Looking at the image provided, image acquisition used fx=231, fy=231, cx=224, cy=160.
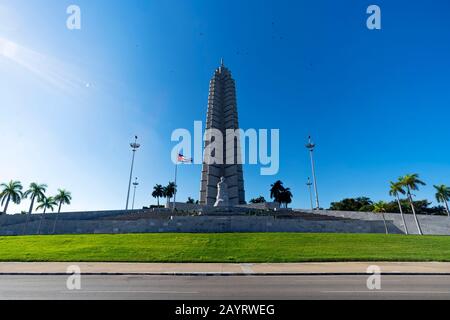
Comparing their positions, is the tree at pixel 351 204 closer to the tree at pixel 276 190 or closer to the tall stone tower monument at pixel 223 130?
the tree at pixel 276 190

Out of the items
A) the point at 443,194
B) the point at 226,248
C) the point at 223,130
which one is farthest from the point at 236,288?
the point at 223,130

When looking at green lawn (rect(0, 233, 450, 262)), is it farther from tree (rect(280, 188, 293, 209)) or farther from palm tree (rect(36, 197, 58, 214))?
tree (rect(280, 188, 293, 209))

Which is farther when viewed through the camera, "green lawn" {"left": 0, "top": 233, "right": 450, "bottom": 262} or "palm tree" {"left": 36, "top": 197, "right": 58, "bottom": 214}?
"palm tree" {"left": 36, "top": 197, "right": 58, "bottom": 214}

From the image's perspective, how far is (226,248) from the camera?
776 inches

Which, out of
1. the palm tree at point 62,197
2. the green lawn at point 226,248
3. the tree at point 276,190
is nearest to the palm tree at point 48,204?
the palm tree at point 62,197

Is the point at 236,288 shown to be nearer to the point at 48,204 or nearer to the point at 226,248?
the point at 226,248

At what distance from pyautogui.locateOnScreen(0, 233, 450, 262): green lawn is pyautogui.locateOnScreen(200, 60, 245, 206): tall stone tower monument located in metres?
42.5

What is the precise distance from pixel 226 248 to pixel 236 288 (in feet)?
37.5

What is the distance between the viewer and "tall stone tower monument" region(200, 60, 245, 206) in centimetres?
6838

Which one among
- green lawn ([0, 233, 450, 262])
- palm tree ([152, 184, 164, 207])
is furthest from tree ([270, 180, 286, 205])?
green lawn ([0, 233, 450, 262])

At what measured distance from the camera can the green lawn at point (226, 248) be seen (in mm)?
16609

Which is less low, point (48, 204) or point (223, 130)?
point (223, 130)

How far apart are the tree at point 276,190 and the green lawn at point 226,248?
62.0 meters
